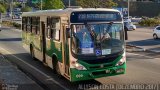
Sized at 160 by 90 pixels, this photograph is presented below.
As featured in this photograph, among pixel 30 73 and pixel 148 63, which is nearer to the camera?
pixel 30 73

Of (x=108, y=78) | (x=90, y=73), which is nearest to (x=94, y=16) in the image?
(x=90, y=73)

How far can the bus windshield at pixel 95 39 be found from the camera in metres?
11.4

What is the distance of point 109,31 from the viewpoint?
11.8m

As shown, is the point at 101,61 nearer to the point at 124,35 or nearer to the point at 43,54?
the point at 124,35

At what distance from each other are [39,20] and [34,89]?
585 cm

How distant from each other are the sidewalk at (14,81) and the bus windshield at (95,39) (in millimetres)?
1874

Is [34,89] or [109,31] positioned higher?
[109,31]

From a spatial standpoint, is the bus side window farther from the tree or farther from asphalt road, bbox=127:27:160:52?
the tree

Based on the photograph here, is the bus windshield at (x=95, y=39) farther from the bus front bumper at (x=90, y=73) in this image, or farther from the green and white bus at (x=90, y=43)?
the bus front bumper at (x=90, y=73)

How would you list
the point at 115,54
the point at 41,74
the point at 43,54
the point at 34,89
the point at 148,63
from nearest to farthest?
the point at 34,89, the point at 115,54, the point at 41,74, the point at 43,54, the point at 148,63

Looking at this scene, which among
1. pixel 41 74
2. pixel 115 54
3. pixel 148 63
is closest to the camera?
pixel 115 54

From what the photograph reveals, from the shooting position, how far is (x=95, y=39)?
11570mm

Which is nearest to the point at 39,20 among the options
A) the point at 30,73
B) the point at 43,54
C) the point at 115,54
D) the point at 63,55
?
the point at 43,54

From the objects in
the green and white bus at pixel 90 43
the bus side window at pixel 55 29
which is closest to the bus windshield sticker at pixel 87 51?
the green and white bus at pixel 90 43
